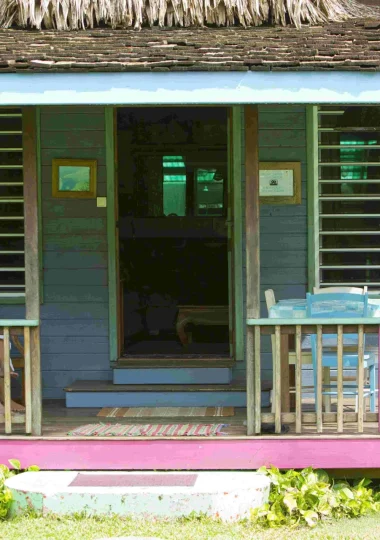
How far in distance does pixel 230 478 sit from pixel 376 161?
3303 millimetres

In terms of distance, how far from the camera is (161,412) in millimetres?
7070

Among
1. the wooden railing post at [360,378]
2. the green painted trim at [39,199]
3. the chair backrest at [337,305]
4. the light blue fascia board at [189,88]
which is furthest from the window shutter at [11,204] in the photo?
the wooden railing post at [360,378]

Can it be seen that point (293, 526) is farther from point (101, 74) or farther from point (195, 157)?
point (195, 157)

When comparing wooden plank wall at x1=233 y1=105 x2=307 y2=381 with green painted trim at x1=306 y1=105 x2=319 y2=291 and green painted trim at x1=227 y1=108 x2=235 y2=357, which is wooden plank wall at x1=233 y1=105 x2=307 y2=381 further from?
green painted trim at x1=227 y1=108 x2=235 y2=357

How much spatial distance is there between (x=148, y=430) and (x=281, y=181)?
2564 mm

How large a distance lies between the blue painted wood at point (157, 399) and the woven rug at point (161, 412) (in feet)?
0.35

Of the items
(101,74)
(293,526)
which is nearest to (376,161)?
(101,74)

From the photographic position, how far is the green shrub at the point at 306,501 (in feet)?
18.0

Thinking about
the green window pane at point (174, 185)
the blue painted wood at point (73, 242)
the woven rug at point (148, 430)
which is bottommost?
the woven rug at point (148, 430)

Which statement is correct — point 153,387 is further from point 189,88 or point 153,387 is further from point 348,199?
point 189,88

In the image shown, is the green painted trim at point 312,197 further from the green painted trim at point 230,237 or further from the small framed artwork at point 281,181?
the green painted trim at point 230,237

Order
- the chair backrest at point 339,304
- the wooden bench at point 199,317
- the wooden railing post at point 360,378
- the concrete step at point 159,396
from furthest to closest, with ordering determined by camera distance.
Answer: the wooden bench at point 199,317 → the concrete step at point 159,396 → the chair backrest at point 339,304 → the wooden railing post at point 360,378

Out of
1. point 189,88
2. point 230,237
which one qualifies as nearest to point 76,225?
point 230,237

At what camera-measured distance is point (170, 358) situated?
7.77m
